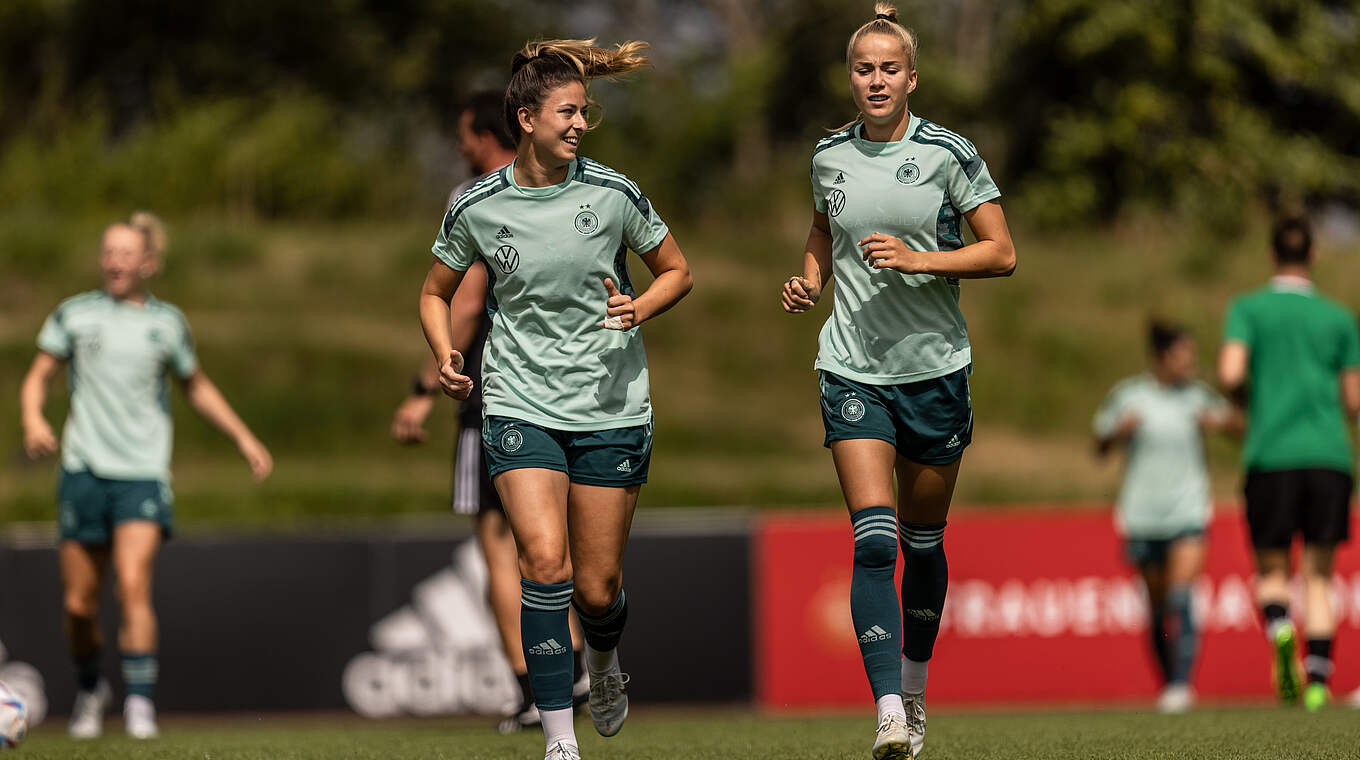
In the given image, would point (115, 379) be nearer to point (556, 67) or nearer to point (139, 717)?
point (139, 717)

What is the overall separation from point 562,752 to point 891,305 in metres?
1.74

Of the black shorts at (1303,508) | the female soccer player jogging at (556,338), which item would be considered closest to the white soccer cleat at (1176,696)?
the black shorts at (1303,508)

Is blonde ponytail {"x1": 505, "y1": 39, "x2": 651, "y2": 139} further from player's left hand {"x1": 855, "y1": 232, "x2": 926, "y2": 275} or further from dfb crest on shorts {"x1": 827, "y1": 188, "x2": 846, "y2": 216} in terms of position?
player's left hand {"x1": 855, "y1": 232, "x2": 926, "y2": 275}

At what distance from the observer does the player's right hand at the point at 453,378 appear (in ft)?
17.6

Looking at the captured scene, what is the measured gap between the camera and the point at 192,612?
12805 mm

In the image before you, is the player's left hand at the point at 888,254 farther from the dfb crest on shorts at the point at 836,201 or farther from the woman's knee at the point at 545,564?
the woman's knee at the point at 545,564

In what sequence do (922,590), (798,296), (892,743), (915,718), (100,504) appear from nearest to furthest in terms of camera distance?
(892,743), (798,296), (915,718), (922,590), (100,504)

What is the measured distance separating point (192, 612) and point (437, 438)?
9628 mm

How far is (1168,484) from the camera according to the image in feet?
38.4

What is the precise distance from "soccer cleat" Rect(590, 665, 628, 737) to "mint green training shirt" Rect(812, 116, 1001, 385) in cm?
134

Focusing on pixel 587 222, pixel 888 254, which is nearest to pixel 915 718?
pixel 888 254

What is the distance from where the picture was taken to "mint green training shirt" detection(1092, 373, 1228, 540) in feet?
38.3

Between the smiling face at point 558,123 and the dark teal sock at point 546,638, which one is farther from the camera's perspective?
the smiling face at point 558,123

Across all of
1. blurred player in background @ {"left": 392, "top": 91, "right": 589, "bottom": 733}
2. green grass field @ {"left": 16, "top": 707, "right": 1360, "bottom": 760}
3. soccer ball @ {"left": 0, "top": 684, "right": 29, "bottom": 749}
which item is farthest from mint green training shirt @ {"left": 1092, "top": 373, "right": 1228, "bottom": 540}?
soccer ball @ {"left": 0, "top": 684, "right": 29, "bottom": 749}
